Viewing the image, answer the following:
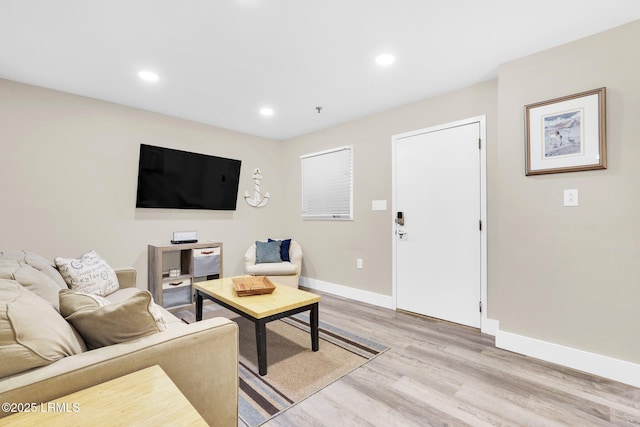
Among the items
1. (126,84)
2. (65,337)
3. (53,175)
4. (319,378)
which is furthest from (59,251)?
(319,378)

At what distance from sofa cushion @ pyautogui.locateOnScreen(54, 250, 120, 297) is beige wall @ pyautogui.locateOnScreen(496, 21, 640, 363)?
3278mm

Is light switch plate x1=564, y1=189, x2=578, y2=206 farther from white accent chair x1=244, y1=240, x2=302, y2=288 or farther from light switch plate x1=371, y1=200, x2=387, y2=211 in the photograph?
white accent chair x1=244, y1=240, x2=302, y2=288

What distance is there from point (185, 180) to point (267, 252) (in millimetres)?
1468

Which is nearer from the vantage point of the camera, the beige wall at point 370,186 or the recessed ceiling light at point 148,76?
the recessed ceiling light at point 148,76

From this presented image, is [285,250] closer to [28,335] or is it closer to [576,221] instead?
[576,221]

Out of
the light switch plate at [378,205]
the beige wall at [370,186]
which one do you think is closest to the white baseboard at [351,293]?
the beige wall at [370,186]

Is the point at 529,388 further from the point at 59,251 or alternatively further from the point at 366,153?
the point at 59,251

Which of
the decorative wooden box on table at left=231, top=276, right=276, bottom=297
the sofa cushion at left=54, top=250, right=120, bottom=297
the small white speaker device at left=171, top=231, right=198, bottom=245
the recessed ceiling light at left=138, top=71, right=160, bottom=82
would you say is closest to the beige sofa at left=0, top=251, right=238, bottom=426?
the sofa cushion at left=54, top=250, right=120, bottom=297

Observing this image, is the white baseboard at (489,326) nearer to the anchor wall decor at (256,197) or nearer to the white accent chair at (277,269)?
the white accent chair at (277,269)

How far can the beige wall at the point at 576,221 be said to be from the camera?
1928 mm

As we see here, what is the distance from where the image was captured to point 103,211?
3250mm

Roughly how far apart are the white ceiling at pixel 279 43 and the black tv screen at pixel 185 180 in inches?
29.0

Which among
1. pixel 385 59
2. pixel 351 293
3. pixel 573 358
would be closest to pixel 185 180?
pixel 351 293

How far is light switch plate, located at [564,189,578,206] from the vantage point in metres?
2.12
